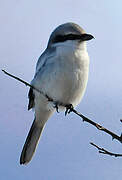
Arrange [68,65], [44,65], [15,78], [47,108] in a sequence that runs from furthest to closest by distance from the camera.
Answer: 1. [47,108]
2. [44,65]
3. [68,65]
4. [15,78]

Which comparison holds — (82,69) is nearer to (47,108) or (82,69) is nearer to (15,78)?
Answer: (47,108)

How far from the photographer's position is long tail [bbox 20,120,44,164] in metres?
4.65

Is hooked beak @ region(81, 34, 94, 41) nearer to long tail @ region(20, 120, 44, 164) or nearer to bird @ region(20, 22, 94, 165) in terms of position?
bird @ region(20, 22, 94, 165)

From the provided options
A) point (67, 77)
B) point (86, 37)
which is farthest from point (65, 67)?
point (86, 37)

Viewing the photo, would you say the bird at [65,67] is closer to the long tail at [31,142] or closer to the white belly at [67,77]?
the white belly at [67,77]

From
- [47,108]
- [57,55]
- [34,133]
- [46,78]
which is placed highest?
[57,55]

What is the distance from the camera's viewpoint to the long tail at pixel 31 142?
183 inches

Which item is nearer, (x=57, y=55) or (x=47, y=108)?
(x=57, y=55)

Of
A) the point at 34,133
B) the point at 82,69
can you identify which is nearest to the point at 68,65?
the point at 82,69

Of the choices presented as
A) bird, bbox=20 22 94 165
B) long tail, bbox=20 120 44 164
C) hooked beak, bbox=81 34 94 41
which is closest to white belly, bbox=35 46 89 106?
bird, bbox=20 22 94 165

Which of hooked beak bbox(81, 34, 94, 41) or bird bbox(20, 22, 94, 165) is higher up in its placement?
hooked beak bbox(81, 34, 94, 41)

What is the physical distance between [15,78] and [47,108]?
2117 millimetres

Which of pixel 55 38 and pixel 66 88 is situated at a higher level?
pixel 55 38

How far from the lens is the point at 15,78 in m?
2.41
